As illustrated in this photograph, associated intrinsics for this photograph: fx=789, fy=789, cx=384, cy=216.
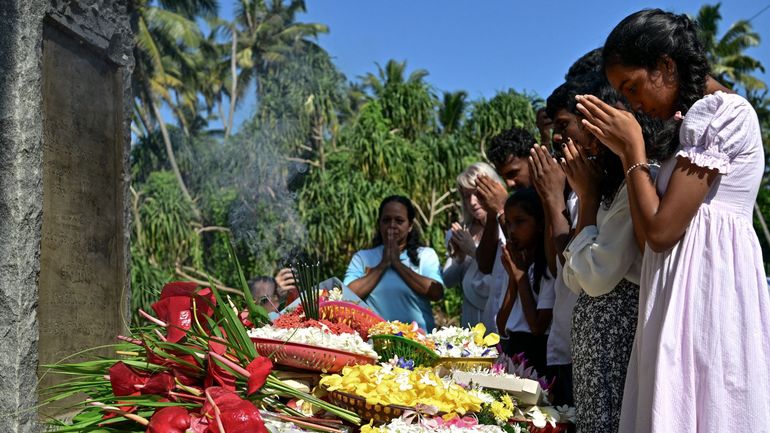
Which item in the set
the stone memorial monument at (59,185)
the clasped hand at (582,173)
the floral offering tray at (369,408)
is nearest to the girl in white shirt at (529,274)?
the clasped hand at (582,173)

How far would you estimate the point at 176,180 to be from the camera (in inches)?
1018

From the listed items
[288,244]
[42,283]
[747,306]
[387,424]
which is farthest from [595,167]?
[288,244]

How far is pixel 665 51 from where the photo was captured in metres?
2.29

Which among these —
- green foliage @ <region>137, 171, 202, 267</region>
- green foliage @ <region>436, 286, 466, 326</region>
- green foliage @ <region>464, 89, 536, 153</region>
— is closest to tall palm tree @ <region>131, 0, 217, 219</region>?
green foliage @ <region>137, 171, 202, 267</region>

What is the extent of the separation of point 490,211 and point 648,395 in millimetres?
2016

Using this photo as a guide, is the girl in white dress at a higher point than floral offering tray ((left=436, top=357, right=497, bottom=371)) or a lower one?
higher

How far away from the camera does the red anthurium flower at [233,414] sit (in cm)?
187

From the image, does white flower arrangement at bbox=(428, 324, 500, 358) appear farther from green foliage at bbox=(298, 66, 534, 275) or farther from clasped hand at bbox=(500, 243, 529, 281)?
green foliage at bbox=(298, 66, 534, 275)

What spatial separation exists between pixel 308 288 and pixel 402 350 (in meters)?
0.39

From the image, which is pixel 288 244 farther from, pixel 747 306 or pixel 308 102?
pixel 747 306

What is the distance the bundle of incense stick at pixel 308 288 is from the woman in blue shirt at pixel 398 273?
1.99 m

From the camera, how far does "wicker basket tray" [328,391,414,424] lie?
2.08 m

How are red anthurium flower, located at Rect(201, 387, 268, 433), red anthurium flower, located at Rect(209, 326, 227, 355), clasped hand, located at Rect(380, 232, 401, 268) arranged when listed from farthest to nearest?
clasped hand, located at Rect(380, 232, 401, 268), red anthurium flower, located at Rect(209, 326, 227, 355), red anthurium flower, located at Rect(201, 387, 268, 433)

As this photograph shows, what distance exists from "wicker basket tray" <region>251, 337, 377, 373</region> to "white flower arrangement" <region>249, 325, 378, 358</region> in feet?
0.08
